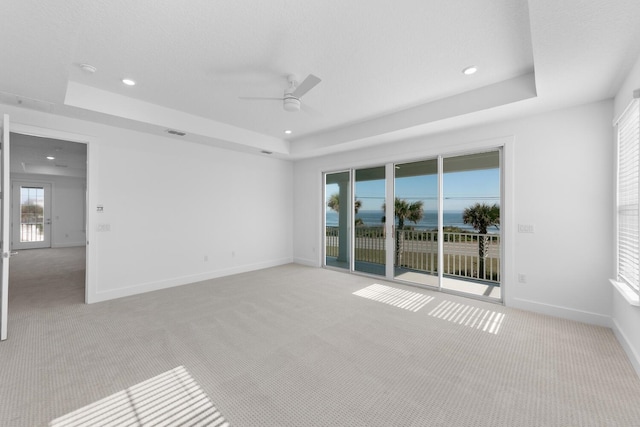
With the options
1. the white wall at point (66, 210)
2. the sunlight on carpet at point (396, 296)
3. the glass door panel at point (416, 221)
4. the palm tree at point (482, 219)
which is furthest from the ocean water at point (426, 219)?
the white wall at point (66, 210)

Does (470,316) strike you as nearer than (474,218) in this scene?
Yes

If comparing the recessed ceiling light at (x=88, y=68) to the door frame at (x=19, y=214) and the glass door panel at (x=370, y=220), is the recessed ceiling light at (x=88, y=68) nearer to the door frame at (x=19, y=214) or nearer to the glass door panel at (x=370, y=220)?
the glass door panel at (x=370, y=220)

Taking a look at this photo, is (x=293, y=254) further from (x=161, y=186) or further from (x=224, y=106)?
(x=224, y=106)

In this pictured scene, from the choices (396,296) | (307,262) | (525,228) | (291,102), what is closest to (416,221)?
(396,296)

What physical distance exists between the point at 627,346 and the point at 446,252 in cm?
268

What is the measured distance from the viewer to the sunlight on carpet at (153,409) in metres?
1.65

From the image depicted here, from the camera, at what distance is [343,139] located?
4859mm

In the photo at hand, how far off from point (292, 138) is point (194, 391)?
4778mm

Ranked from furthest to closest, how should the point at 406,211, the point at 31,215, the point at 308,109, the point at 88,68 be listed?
the point at 31,215
the point at 406,211
the point at 308,109
the point at 88,68

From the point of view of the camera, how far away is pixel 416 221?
5.09m

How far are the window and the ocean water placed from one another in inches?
75.3

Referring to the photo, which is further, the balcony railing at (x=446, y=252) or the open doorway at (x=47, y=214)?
the open doorway at (x=47, y=214)

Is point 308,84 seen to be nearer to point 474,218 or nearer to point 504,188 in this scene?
point 504,188

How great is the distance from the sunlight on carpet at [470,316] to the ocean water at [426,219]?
55.7 inches
